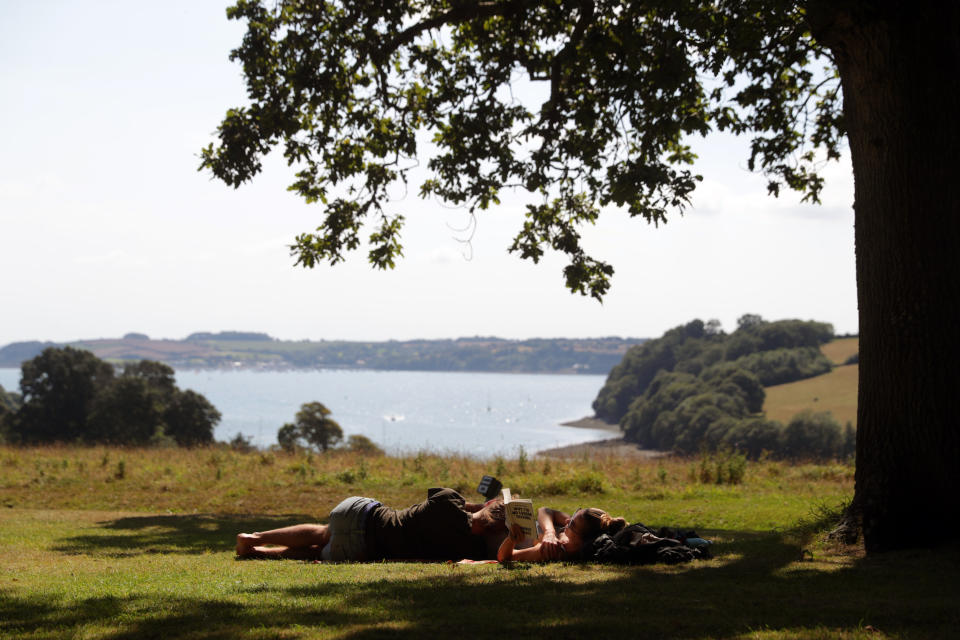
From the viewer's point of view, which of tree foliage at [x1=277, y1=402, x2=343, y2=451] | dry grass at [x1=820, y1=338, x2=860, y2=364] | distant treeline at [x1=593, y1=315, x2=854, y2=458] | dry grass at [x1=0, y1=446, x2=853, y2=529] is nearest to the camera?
dry grass at [x1=0, y1=446, x2=853, y2=529]

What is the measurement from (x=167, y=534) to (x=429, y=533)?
5198mm

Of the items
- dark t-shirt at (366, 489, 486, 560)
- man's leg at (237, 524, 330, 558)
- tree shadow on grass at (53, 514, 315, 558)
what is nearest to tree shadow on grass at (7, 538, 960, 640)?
dark t-shirt at (366, 489, 486, 560)

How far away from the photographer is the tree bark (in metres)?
7.04

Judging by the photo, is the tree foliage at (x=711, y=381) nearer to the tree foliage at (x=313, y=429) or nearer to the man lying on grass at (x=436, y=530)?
the tree foliage at (x=313, y=429)

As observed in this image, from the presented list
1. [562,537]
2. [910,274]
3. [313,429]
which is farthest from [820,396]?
[562,537]

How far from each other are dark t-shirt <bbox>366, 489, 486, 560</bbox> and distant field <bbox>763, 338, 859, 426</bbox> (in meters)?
75.9

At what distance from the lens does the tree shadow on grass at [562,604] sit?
432 centimetres

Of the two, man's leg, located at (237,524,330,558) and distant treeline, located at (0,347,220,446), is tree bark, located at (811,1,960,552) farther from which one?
distant treeline, located at (0,347,220,446)

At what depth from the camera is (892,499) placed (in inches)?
280

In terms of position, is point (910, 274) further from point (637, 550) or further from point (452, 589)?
point (452, 589)

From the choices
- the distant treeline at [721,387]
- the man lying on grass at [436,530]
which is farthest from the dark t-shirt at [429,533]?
the distant treeline at [721,387]

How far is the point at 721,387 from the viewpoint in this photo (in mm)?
85875

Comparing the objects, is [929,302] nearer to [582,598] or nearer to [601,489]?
Result: [582,598]

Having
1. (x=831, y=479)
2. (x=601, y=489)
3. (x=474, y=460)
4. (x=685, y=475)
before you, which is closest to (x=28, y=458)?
(x=474, y=460)
